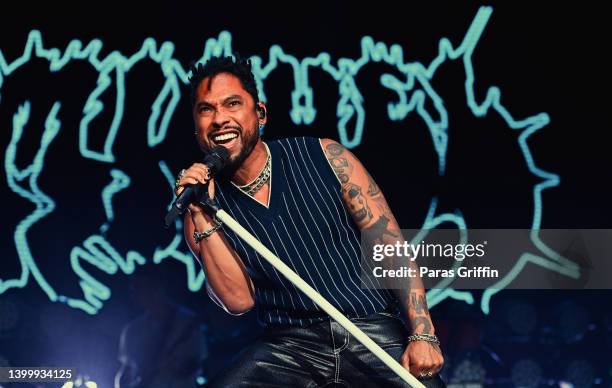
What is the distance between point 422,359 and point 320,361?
1.17 feet

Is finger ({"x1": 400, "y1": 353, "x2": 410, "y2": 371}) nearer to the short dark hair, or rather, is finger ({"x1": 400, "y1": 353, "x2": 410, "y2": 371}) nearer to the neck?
the neck

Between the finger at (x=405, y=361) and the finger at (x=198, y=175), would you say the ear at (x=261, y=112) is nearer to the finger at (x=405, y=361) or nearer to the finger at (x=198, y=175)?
the finger at (x=198, y=175)

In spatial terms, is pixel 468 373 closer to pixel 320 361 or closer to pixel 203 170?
pixel 320 361

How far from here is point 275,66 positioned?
5824 mm

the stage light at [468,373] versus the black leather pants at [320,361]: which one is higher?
the stage light at [468,373]

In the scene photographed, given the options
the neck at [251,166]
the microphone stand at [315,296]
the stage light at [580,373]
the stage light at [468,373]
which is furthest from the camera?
the stage light at [580,373]

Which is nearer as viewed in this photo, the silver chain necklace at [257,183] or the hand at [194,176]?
the hand at [194,176]

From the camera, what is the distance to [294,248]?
308 cm

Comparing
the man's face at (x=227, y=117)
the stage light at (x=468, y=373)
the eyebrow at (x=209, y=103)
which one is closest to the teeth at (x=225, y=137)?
the man's face at (x=227, y=117)

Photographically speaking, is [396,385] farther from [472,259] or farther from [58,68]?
[58,68]

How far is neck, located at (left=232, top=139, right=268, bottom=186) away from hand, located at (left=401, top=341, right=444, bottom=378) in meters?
0.85

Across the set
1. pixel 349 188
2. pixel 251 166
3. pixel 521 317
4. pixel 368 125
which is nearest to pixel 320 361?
pixel 349 188

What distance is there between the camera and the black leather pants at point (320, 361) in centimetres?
289

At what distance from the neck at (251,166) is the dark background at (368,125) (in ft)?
8.81
